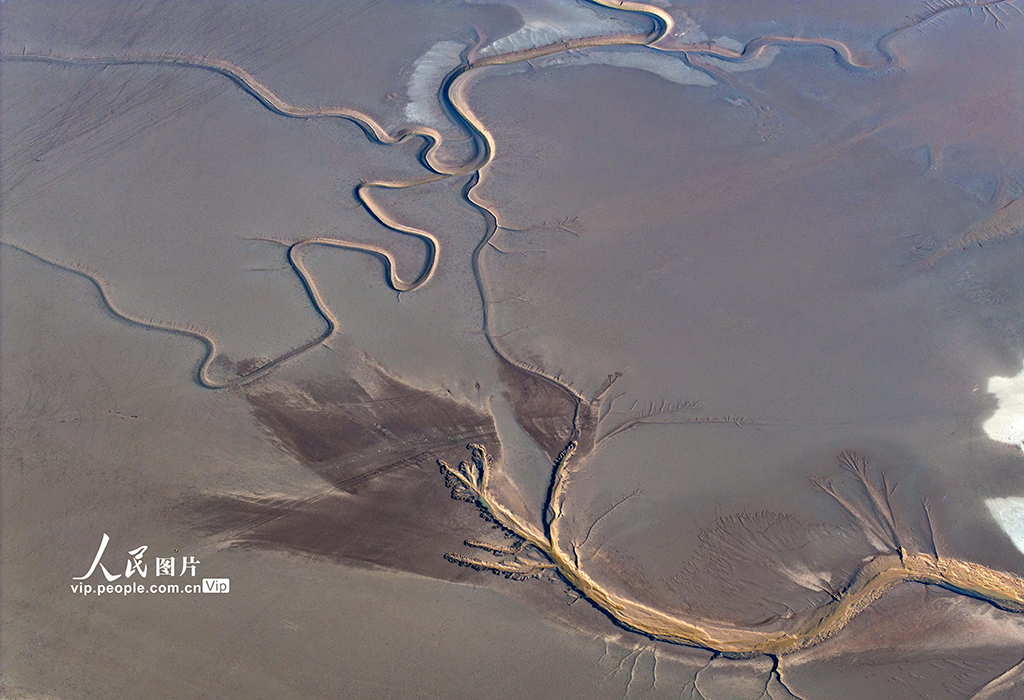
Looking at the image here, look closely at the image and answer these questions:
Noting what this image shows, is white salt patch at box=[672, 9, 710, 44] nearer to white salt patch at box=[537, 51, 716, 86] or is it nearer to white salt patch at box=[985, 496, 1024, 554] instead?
white salt patch at box=[537, 51, 716, 86]

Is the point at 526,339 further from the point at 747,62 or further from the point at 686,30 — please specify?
the point at 686,30

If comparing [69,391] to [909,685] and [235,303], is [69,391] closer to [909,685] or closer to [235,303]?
[235,303]

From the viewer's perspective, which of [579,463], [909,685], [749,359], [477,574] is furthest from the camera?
[749,359]

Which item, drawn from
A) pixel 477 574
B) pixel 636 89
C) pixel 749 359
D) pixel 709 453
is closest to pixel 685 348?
pixel 749 359

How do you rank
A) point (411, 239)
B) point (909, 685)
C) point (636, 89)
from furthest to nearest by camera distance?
point (636, 89) → point (411, 239) → point (909, 685)

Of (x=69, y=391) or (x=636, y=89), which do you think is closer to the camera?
(x=69, y=391)

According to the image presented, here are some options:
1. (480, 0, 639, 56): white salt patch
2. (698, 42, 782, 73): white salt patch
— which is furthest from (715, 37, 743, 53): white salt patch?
(480, 0, 639, 56): white salt patch
